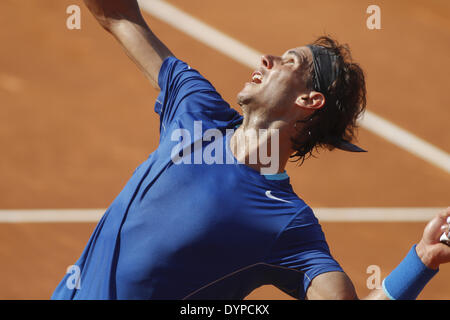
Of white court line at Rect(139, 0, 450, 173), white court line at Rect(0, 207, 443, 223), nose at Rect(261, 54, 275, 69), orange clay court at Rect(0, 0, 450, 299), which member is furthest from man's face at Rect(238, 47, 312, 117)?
white court line at Rect(139, 0, 450, 173)

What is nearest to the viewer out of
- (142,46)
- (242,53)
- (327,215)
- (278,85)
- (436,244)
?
(436,244)

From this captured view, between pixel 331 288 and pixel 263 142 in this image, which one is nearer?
pixel 331 288

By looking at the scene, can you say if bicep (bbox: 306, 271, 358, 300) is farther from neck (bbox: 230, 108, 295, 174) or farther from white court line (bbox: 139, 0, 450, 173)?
white court line (bbox: 139, 0, 450, 173)

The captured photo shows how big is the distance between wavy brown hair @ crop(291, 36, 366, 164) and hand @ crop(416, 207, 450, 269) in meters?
1.05

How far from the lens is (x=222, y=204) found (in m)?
3.70

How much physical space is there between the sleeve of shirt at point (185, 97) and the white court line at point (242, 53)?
172 inches

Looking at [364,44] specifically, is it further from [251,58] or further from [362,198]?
[362,198]

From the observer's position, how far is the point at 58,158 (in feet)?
26.7

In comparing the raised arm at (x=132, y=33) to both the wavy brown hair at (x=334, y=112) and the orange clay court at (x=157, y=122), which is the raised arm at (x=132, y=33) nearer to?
the wavy brown hair at (x=334, y=112)

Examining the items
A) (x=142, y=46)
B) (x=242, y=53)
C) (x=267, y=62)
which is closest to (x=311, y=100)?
(x=267, y=62)

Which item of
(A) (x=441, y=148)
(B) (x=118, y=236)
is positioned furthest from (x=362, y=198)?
(B) (x=118, y=236)

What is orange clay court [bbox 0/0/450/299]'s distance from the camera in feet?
24.5

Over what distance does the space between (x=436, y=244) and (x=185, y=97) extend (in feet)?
5.61

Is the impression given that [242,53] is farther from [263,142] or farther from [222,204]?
[222,204]
